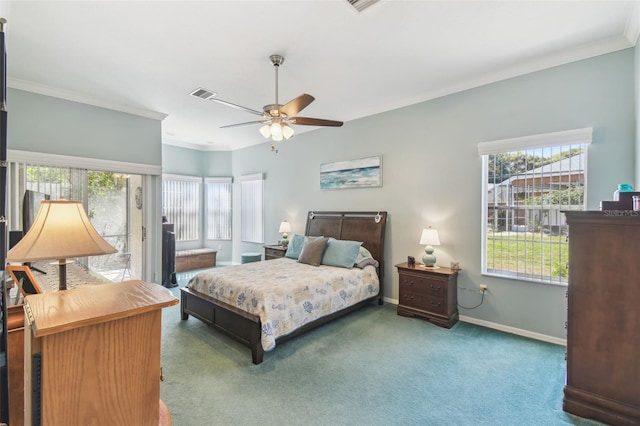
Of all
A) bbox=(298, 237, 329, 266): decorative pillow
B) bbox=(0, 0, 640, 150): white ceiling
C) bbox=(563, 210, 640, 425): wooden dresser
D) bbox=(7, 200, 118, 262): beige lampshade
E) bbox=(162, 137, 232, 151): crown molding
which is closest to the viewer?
bbox=(7, 200, 118, 262): beige lampshade

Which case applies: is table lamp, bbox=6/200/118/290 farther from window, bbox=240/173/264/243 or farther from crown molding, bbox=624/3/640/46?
window, bbox=240/173/264/243

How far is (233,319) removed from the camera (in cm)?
309

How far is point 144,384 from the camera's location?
3.18ft

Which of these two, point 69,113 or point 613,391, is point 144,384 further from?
point 69,113

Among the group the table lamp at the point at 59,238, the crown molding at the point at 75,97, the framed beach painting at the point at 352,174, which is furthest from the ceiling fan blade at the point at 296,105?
the crown molding at the point at 75,97

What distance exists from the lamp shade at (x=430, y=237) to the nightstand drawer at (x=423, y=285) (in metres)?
0.43

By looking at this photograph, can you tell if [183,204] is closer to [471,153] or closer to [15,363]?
[15,363]

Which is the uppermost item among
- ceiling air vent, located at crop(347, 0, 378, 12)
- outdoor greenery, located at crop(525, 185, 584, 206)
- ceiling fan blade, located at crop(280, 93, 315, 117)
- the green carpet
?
ceiling air vent, located at crop(347, 0, 378, 12)

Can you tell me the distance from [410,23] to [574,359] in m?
2.91

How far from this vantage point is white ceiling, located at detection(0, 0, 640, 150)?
2418mm

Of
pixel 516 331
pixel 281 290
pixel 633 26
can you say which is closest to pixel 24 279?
pixel 281 290

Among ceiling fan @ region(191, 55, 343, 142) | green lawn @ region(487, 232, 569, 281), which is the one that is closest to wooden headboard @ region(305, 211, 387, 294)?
green lawn @ region(487, 232, 569, 281)

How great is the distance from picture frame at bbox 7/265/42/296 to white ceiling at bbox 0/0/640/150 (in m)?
1.96

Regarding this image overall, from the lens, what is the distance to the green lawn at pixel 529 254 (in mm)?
3264
